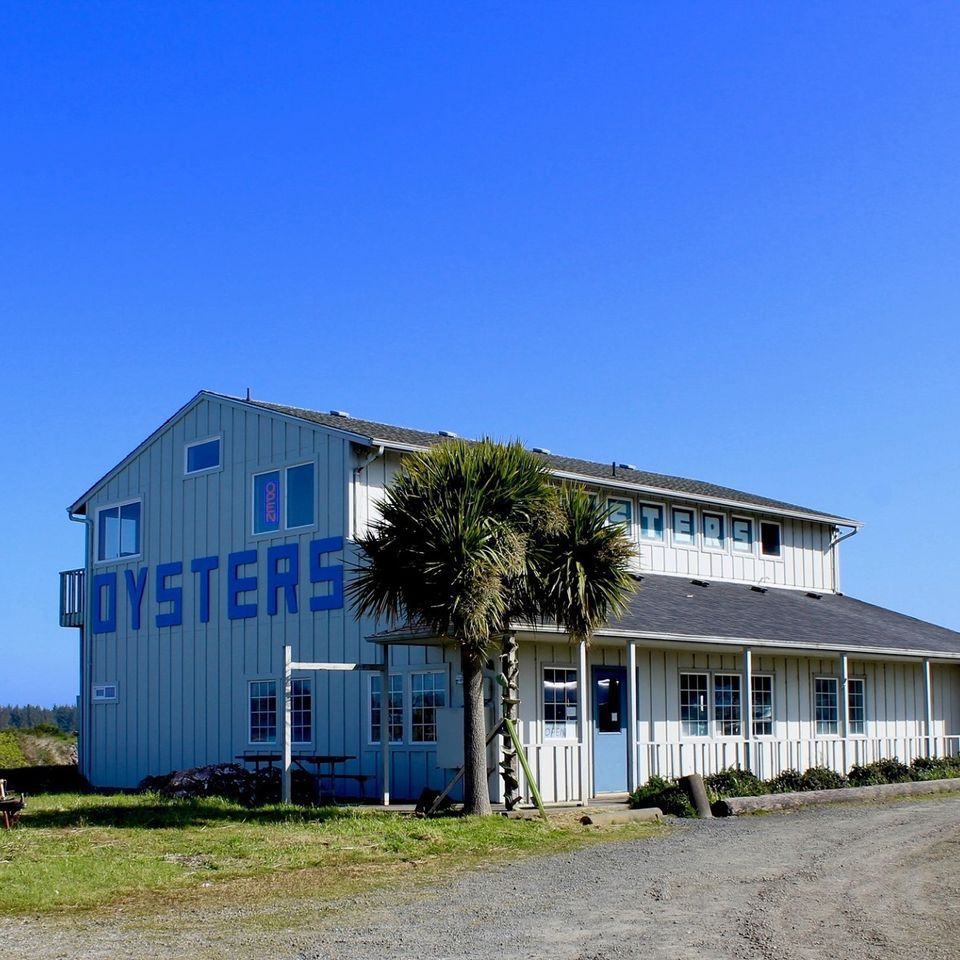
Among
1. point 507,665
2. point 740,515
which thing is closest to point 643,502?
point 740,515

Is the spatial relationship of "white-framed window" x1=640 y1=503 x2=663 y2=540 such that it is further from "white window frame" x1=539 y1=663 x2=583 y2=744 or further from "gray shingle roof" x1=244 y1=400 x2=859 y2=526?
"white window frame" x1=539 y1=663 x2=583 y2=744

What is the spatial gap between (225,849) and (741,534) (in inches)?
701

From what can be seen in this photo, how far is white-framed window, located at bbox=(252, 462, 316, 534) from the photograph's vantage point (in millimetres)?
24359

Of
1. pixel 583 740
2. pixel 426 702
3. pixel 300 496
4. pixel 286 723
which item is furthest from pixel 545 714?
pixel 300 496

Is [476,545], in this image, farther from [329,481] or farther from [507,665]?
[329,481]

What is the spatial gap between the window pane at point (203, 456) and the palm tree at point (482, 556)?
8.70 m

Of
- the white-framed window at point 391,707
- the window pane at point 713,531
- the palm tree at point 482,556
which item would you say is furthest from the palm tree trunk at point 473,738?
the window pane at point 713,531

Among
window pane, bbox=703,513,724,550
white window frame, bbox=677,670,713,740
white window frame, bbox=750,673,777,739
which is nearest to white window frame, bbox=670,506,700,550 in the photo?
window pane, bbox=703,513,724,550

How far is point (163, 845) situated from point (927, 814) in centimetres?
1113

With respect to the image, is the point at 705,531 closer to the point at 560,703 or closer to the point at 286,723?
the point at 560,703

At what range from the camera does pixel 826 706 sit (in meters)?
27.5

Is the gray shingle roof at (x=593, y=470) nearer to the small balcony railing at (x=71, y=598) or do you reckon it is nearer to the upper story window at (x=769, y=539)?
the upper story window at (x=769, y=539)

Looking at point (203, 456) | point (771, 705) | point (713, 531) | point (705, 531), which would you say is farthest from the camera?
point (713, 531)

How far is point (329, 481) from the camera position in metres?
23.8
